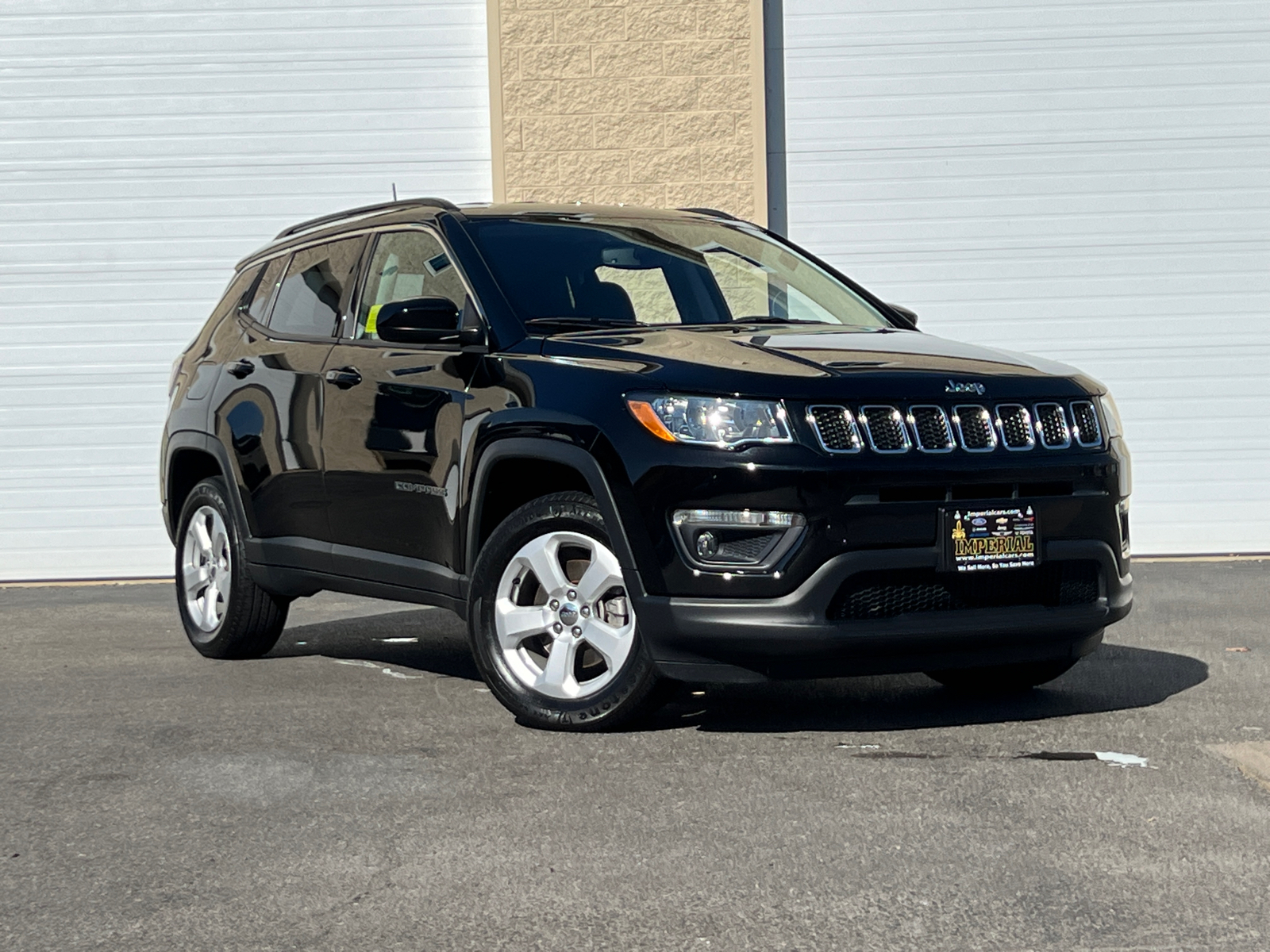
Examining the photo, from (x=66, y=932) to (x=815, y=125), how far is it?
9693mm

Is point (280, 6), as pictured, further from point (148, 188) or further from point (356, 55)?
point (148, 188)

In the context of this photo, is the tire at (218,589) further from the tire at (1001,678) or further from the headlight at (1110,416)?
the headlight at (1110,416)

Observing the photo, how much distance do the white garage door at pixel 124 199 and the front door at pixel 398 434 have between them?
606cm

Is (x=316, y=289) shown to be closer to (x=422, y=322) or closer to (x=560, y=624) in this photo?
(x=422, y=322)

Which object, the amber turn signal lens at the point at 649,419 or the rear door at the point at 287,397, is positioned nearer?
the amber turn signal lens at the point at 649,419

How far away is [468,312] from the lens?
6.33m

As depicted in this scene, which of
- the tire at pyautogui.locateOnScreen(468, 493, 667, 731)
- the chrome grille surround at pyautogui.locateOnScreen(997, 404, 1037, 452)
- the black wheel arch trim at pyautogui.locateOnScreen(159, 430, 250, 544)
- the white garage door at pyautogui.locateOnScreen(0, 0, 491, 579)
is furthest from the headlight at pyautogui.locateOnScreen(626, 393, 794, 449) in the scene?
the white garage door at pyautogui.locateOnScreen(0, 0, 491, 579)

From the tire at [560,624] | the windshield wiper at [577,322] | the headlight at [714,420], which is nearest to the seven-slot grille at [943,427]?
the headlight at [714,420]

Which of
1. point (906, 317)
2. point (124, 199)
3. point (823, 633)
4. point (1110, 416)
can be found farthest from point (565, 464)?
point (124, 199)

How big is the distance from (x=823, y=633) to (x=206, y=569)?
349cm

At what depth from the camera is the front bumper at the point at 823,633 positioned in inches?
209

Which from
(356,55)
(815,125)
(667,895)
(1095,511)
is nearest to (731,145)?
(815,125)

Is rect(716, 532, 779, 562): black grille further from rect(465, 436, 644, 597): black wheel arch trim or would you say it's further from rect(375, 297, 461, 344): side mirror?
rect(375, 297, 461, 344): side mirror

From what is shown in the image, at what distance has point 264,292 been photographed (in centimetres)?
783
